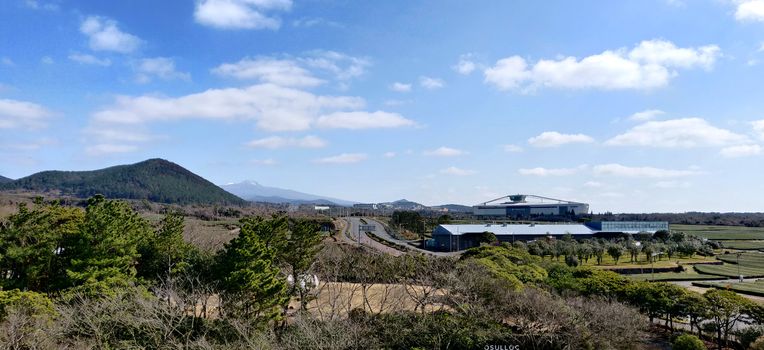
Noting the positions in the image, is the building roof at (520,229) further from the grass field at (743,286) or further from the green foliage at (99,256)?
the green foliage at (99,256)

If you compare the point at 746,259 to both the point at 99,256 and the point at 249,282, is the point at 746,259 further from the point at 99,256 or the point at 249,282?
the point at 99,256

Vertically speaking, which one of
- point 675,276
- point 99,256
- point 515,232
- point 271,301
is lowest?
point 675,276

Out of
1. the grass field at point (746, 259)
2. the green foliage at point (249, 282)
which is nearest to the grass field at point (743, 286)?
the grass field at point (746, 259)

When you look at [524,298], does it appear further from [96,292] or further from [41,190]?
[41,190]

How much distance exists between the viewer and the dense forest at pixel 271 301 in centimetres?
1567

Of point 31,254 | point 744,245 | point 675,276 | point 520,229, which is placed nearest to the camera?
point 31,254

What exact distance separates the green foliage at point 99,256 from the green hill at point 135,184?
114m

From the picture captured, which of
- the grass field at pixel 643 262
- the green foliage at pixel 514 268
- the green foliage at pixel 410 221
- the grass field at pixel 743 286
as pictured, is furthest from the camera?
the green foliage at pixel 410 221

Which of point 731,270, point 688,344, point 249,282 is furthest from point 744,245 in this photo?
point 249,282

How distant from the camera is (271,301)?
2055 cm

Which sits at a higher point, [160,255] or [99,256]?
[99,256]

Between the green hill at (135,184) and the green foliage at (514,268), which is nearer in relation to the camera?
the green foliage at (514,268)

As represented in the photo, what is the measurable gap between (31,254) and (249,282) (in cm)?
998

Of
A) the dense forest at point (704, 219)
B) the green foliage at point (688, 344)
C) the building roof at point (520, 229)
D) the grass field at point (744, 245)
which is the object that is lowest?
the green foliage at point (688, 344)
